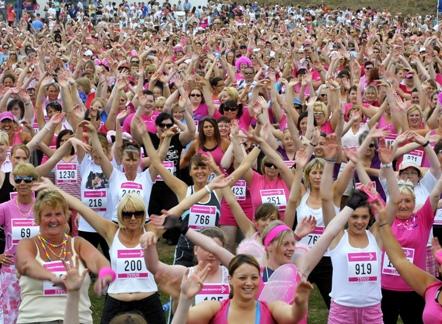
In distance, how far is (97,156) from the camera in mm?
8578

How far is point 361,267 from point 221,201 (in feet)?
6.50

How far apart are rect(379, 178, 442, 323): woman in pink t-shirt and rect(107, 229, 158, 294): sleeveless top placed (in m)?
1.77

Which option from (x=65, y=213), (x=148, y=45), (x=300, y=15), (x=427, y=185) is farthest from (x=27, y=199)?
(x=300, y=15)

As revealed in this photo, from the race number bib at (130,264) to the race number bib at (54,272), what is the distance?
0.74 metres

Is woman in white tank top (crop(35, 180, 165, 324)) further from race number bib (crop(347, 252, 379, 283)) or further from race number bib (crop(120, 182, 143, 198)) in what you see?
race number bib (crop(120, 182, 143, 198))

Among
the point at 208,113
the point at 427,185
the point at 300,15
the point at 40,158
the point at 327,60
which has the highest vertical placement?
the point at 300,15

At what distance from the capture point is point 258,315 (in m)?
4.80

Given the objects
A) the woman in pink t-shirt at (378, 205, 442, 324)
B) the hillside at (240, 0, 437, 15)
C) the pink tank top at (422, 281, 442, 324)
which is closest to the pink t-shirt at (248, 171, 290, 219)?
the woman in pink t-shirt at (378, 205, 442, 324)

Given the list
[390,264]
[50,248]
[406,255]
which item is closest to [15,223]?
[50,248]

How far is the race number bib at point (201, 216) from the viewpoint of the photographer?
7.76 metres

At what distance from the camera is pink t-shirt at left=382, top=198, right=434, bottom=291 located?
6984 mm

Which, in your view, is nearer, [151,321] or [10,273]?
[151,321]

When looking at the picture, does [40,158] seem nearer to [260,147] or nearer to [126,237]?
[260,147]

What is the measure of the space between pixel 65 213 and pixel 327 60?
1197cm
